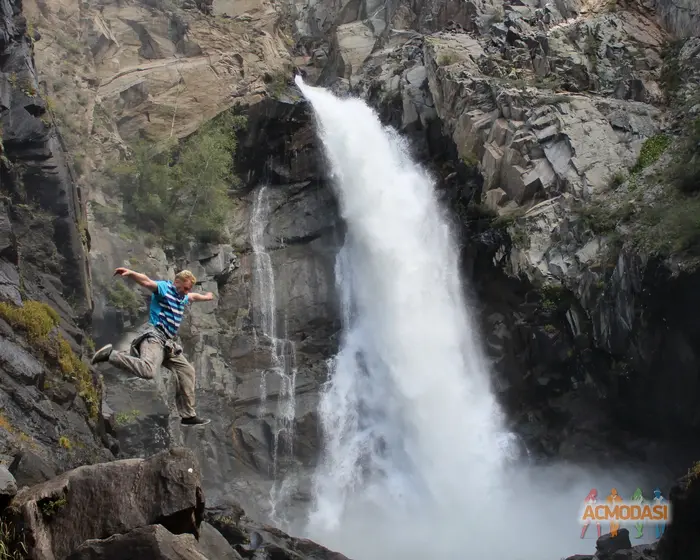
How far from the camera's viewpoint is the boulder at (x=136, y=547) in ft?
22.4

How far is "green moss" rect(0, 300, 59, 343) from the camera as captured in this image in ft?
39.2

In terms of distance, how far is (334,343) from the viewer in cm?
2498

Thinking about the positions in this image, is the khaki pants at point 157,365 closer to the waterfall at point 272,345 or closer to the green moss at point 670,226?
the waterfall at point 272,345

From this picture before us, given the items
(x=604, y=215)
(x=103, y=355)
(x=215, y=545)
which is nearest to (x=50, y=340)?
(x=215, y=545)

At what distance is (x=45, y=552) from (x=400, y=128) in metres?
24.9

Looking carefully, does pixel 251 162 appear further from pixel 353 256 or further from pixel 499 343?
pixel 499 343

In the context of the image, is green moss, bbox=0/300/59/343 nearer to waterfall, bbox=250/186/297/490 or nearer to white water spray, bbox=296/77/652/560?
waterfall, bbox=250/186/297/490

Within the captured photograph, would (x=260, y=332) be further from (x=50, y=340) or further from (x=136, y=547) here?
(x=136, y=547)

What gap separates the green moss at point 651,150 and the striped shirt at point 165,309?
19675 mm

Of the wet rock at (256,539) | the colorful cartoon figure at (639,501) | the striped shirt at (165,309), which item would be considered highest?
the colorful cartoon figure at (639,501)

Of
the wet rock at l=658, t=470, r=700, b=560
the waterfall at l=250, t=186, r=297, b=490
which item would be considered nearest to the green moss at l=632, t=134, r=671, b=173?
the wet rock at l=658, t=470, r=700, b=560

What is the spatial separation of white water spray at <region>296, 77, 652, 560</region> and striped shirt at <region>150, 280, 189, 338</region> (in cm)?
1383

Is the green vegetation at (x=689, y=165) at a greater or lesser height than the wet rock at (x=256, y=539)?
greater

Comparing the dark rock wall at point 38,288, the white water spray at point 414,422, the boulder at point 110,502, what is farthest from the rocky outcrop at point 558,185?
the boulder at point 110,502
